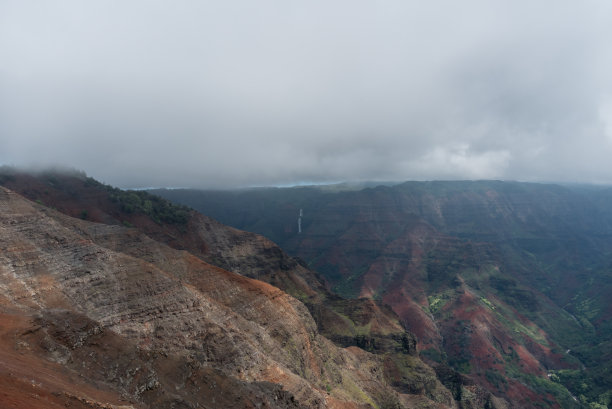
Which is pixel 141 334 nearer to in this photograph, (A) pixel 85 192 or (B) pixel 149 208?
(B) pixel 149 208

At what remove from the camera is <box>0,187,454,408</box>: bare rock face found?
21641 mm

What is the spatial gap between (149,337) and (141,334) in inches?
32.4

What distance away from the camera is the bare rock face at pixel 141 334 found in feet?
71.0

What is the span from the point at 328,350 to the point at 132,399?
40.2 meters

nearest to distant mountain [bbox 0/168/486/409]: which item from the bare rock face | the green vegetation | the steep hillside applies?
the bare rock face

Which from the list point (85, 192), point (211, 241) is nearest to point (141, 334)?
point (211, 241)

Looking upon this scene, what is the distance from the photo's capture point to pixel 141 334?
103 ft

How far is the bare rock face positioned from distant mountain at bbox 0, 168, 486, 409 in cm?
11

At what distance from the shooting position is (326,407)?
1400 inches

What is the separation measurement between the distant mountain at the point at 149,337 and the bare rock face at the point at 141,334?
0.37 feet

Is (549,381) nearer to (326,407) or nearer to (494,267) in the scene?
(494,267)

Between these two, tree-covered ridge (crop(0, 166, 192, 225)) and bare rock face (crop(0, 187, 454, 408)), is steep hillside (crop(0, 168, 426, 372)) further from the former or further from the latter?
bare rock face (crop(0, 187, 454, 408))

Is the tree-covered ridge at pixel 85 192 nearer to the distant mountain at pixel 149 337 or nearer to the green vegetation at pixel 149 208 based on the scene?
the green vegetation at pixel 149 208

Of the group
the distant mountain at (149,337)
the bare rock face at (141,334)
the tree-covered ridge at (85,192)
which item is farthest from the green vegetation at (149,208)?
the bare rock face at (141,334)
